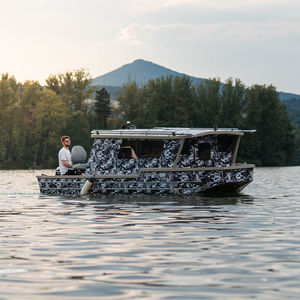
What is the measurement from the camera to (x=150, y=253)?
37.7 feet

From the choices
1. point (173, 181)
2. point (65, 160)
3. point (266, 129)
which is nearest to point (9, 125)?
point (266, 129)

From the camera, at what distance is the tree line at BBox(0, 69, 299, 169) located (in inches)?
4001

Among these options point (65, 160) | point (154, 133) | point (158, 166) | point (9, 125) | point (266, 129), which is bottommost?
point (158, 166)

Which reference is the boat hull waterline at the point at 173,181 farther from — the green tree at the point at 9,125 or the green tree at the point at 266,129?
the green tree at the point at 266,129

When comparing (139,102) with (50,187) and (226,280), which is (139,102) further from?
(226,280)

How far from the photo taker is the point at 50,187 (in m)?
28.5

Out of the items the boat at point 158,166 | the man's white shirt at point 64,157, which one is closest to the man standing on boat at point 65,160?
the man's white shirt at point 64,157

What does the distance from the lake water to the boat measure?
5.53m

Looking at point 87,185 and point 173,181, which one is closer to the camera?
point 173,181

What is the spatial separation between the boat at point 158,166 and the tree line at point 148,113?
7370cm

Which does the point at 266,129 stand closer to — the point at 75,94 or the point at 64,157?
the point at 75,94

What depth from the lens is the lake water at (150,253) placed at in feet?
28.3

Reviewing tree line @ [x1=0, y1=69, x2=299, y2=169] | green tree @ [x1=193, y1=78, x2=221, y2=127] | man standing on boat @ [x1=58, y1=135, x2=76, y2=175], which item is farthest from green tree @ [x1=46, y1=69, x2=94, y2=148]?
man standing on boat @ [x1=58, y1=135, x2=76, y2=175]

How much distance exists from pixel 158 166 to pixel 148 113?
79.4 metres
